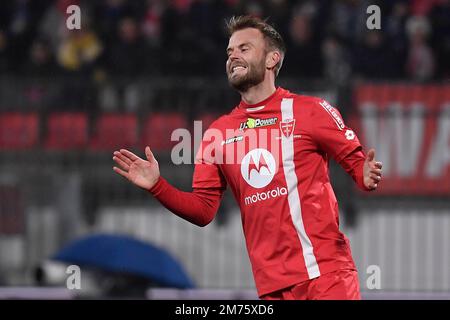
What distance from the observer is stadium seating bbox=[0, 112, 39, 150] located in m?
11.7

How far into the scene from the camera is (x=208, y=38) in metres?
14.0

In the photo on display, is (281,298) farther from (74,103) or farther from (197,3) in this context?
(197,3)

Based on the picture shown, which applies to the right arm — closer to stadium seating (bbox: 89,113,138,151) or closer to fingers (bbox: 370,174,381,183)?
fingers (bbox: 370,174,381,183)

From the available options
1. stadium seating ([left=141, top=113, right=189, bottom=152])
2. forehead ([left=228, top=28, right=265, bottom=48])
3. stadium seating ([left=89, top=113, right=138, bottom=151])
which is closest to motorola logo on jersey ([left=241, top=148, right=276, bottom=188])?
forehead ([left=228, top=28, right=265, bottom=48])

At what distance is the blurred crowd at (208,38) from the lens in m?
13.6

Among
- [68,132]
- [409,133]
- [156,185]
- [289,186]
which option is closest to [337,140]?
[289,186]

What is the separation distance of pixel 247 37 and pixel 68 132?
537cm

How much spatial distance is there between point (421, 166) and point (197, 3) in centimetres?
399

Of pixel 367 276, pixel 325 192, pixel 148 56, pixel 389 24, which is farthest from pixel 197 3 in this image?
pixel 325 192

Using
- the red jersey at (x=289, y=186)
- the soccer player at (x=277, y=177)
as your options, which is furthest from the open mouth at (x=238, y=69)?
the red jersey at (x=289, y=186)

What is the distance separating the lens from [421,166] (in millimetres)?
12031

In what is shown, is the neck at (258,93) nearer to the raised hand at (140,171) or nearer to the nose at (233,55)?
the nose at (233,55)

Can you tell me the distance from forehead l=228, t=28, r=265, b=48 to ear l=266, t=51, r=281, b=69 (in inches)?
3.3

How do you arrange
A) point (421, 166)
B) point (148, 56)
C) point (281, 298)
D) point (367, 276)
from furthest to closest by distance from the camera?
1. point (148, 56)
2. point (421, 166)
3. point (367, 276)
4. point (281, 298)
